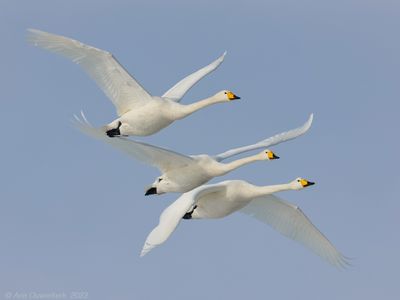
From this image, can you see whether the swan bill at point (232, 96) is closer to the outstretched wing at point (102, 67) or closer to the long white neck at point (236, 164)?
the long white neck at point (236, 164)

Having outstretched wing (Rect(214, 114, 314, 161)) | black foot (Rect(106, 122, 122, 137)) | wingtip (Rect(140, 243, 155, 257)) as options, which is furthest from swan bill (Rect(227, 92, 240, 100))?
wingtip (Rect(140, 243, 155, 257))

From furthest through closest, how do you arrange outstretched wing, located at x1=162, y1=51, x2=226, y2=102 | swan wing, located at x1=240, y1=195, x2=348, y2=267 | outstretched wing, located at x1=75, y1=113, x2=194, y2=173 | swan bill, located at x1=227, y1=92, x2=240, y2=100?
outstretched wing, located at x1=162, y1=51, x2=226, y2=102, swan wing, located at x1=240, y1=195, x2=348, y2=267, swan bill, located at x1=227, y1=92, x2=240, y2=100, outstretched wing, located at x1=75, y1=113, x2=194, y2=173

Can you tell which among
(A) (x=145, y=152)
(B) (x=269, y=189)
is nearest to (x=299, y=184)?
(B) (x=269, y=189)

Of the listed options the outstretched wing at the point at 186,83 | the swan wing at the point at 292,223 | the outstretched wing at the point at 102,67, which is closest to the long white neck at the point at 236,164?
the swan wing at the point at 292,223

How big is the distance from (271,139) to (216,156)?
1.71 metres

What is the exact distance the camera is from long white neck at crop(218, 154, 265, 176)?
35562 mm

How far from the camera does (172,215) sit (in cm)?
3394

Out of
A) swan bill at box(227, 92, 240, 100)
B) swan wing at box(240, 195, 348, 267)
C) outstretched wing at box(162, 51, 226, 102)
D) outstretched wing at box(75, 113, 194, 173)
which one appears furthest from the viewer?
outstretched wing at box(162, 51, 226, 102)

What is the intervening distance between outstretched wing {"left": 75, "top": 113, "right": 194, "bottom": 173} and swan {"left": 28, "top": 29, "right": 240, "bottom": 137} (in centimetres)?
52

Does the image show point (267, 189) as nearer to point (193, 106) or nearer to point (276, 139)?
point (276, 139)

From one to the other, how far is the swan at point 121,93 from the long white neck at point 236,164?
1.45 metres

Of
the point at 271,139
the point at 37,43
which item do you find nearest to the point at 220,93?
the point at 271,139

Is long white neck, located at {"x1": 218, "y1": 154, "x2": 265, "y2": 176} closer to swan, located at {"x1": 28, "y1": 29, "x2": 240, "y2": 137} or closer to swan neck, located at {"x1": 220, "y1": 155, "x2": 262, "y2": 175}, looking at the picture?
swan neck, located at {"x1": 220, "y1": 155, "x2": 262, "y2": 175}

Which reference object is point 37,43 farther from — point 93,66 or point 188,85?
point 188,85
